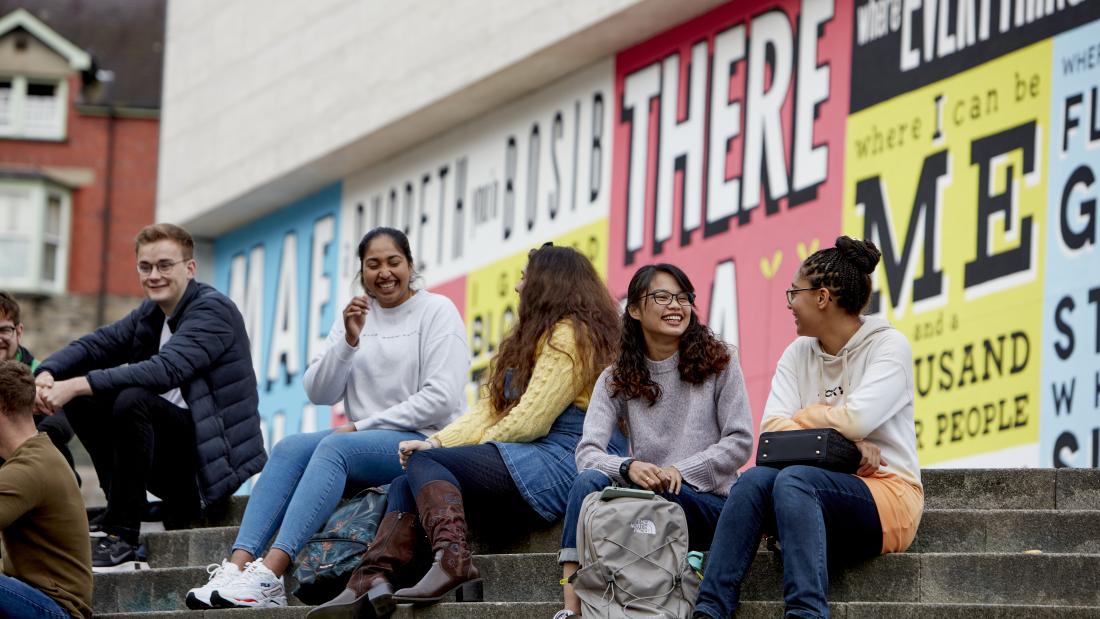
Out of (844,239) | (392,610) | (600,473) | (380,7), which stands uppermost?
(380,7)

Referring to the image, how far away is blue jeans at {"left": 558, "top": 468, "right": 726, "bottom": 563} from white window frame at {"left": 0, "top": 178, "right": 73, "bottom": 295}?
3002cm

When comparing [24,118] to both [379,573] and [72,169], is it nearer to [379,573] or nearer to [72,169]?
[72,169]

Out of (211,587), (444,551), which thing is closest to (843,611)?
(444,551)

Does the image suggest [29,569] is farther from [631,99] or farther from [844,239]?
[631,99]

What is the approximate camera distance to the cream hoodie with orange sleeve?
6469 mm

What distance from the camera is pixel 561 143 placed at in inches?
611

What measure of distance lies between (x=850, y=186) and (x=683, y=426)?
581 centimetres

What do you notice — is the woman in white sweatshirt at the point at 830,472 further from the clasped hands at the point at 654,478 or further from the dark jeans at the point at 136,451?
the dark jeans at the point at 136,451

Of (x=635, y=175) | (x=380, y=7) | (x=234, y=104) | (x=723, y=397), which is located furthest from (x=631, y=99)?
(x=723, y=397)

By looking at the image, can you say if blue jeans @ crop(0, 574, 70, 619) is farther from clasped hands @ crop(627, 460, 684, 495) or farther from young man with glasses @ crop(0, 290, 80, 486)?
clasped hands @ crop(627, 460, 684, 495)

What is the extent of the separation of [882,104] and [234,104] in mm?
9377

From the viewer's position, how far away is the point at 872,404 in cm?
645

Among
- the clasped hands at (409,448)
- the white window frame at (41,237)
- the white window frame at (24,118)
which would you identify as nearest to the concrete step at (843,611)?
the clasped hands at (409,448)

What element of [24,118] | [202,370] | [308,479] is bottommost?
[308,479]
